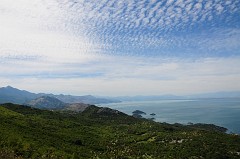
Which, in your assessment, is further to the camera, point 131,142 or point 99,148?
point 131,142

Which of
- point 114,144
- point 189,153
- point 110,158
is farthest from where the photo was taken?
point 114,144

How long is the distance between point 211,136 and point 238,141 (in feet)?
32.3

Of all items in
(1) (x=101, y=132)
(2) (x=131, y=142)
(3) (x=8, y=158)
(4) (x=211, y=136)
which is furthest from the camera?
(1) (x=101, y=132)

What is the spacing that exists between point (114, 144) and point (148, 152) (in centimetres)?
1491

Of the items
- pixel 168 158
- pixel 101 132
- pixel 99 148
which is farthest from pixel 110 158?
pixel 101 132

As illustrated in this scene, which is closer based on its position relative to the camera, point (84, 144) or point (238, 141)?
point (84, 144)

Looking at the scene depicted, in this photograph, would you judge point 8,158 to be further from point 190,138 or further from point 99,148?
point 190,138

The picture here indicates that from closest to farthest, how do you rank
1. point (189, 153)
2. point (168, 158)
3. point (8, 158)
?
1. point (8, 158)
2. point (168, 158)
3. point (189, 153)

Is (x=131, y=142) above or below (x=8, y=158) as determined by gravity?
below

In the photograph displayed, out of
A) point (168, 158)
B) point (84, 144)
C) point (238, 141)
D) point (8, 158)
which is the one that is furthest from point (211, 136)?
point (8, 158)

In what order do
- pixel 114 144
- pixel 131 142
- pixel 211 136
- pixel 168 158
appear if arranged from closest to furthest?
pixel 168 158, pixel 114 144, pixel 131 142, pixel 211 136

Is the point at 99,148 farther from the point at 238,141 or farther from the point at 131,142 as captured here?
the point at 238,141

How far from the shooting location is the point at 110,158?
72.9 metres

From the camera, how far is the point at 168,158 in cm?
8094
